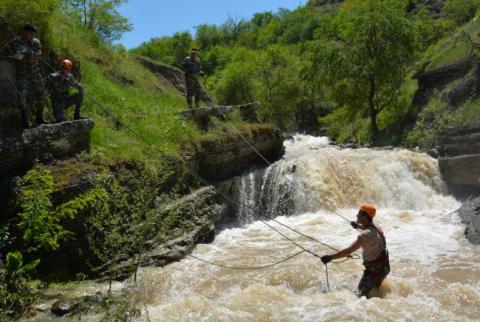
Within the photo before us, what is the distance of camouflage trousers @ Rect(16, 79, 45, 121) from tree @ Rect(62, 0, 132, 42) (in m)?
11.2

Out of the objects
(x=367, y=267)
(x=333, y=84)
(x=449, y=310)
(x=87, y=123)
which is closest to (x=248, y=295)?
(x=367, y=267)

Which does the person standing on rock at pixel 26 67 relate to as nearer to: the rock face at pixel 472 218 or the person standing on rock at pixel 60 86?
the person standing on rock at pixel 60 86

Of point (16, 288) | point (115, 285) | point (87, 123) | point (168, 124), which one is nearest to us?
point (16, 288)

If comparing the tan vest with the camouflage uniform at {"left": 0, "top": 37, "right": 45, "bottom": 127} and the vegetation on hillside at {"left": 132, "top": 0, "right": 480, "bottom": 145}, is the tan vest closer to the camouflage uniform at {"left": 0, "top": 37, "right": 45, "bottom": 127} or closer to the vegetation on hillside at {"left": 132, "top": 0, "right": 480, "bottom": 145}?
the camouflage uniform at {"left": 0, "top": 37, "right": 45, "bottom": 127}

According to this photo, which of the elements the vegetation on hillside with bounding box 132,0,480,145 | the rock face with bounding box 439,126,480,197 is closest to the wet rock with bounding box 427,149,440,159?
the rock face with bounding box 439,126,480,197

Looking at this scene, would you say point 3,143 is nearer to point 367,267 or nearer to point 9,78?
point 9,78

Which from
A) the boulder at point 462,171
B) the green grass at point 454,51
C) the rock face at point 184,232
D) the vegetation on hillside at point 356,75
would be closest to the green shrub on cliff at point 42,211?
the rock face at point 184,232

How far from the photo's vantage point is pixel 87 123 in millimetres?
10625

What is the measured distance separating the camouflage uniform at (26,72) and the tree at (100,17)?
1156cm

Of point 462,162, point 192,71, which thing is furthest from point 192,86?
point 462,162

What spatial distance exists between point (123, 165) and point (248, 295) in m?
4.34

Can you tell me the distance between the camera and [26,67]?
9.74m

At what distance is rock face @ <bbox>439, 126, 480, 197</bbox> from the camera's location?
16362 mm

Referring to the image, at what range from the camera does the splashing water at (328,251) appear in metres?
7.62
